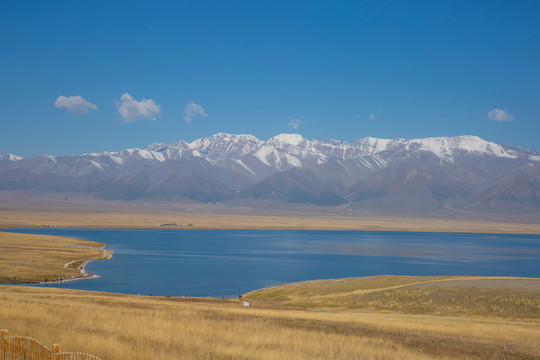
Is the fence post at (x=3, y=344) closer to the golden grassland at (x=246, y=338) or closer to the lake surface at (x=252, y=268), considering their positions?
the golden grassland at (x=246, y=338)

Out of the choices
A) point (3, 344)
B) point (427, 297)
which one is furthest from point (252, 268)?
point (3, 344)

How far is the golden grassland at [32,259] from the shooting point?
244 feet

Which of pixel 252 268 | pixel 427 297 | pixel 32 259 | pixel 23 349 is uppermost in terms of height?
pixel 23 349

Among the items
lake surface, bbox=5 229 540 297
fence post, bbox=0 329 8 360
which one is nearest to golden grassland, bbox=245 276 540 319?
lake surface, bbox=5 229 540 297

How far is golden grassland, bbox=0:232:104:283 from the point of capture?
244 feet

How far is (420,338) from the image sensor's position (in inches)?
862

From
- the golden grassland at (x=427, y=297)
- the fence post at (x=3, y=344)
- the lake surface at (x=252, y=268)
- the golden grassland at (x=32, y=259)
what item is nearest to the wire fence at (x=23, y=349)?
the fence post at (x=3, y=344)

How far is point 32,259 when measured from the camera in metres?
91.9

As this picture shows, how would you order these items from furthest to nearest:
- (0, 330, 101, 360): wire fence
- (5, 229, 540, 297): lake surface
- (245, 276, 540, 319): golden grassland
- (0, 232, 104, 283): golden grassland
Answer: (5, 229, 540, 297): lake surface
(0, 232, 104, 283): golden grassland
(245, 276, 540, 319): golden grassland
(0, 330, 101, 360): wire fence

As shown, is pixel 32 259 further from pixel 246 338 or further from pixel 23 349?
pixel 23 349

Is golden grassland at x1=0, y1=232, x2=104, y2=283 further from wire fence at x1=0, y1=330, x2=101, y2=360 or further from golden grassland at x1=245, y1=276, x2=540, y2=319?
wire fence at x1=0, y1=330, x2=101, y2=360

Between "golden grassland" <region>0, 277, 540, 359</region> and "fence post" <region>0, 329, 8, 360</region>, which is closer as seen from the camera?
"fence post" <region>0, 329, 8, 360</region>

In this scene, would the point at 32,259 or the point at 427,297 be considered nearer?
the point at 427,297

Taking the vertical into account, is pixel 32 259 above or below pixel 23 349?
below
